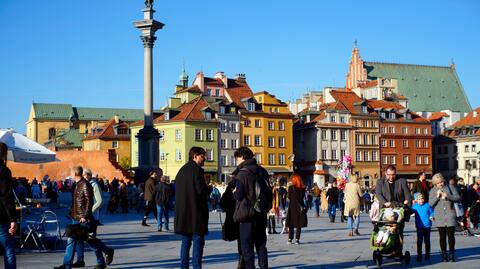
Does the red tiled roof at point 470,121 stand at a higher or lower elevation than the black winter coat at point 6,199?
higher

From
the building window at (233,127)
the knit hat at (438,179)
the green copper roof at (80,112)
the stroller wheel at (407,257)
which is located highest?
the green copper roof at (80,112)

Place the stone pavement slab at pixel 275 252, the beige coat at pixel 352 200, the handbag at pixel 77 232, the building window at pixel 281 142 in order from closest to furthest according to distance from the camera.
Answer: the handbag at pixel 77 232 → the stone pavement slab at pixel 275 252 → the beige coat at pixel 352 200 → the building window at pixel 281 142

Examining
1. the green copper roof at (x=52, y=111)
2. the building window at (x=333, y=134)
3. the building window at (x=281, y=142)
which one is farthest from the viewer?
the green copper roof at (x=52, y=111)

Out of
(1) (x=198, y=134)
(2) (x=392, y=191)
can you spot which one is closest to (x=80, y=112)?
(1) (x=198, y=134)

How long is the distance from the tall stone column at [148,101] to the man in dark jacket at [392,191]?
2619cm

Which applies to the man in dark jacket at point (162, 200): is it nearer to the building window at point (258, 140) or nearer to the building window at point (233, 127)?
the building window at point (233, 127)

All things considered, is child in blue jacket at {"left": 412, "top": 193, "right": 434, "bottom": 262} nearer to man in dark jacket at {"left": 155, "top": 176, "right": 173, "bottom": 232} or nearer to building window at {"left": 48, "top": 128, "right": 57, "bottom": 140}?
man in dark jacket at {"left": 155, "top": 176, "right": 173, "bottom": 232}

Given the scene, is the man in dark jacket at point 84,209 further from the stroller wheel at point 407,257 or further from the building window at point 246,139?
the building window at point 246,139

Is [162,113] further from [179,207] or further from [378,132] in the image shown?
[179,207]

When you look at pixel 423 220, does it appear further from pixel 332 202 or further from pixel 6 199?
pixel 332 202

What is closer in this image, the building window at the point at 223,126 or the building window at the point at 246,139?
the building window at the point at 223,126

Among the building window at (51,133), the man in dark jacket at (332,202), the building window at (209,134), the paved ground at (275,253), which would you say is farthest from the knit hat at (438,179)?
the building window at (51,133)

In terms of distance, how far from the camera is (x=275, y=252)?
14.2 metres

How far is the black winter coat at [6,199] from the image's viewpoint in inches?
361
